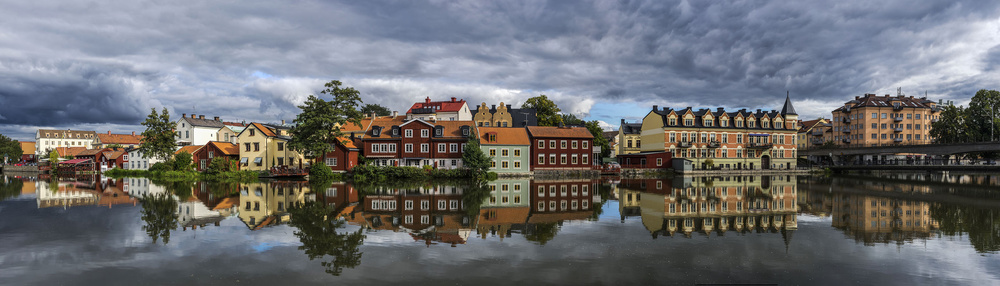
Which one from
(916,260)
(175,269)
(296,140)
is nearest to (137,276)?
(175,269)

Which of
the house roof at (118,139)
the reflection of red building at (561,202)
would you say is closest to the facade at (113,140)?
the house roof at (118,139)

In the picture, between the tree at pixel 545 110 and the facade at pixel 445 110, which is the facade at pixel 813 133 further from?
the facade at pixel 445 110

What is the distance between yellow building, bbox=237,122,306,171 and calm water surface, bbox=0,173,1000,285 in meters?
29.5

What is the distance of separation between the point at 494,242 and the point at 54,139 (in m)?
161

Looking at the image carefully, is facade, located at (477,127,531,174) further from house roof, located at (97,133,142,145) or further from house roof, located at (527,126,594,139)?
house roof, located at (97,133,142,145)

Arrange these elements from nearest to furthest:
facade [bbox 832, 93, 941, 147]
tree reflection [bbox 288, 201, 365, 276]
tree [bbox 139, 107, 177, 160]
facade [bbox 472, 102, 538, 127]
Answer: tree reflection [bbox 288, 201, 365, 276], tree [bbox 139, 107, 177, 160], facade [bbox 472, 102, 538, 127], facade [bbox 832, 93, 941, 147]

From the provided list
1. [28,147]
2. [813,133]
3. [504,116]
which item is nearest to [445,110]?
[504,116]

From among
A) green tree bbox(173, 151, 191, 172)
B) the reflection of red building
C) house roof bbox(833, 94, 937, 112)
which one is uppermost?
house roof bbox(833, 94, 937, 112)

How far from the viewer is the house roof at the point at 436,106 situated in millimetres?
84938

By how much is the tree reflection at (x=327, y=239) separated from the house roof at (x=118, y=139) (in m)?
97.7

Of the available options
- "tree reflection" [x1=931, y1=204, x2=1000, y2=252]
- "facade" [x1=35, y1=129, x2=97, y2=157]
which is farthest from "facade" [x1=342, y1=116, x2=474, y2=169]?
"facade" [x1=35, y1=129, x2=97, y2=157]

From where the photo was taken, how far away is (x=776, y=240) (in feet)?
53.5

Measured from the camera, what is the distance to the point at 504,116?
252 ft

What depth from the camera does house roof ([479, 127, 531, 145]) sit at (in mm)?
56312
